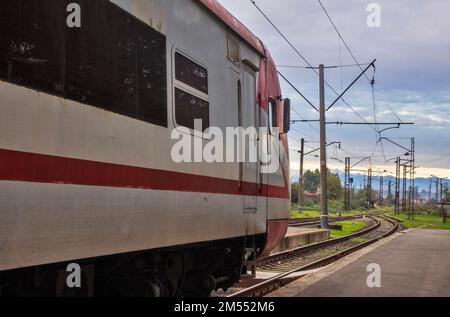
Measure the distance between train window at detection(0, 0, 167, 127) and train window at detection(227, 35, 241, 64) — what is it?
185 cm

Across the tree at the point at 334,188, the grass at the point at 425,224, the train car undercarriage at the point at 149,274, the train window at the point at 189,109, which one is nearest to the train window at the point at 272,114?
the train car undercarriage at the point at 149,274

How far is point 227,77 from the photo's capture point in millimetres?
6652

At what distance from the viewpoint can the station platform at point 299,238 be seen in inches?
742

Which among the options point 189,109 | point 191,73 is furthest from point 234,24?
point 189,109

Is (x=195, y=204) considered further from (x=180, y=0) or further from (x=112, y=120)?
(x=180, y=0)

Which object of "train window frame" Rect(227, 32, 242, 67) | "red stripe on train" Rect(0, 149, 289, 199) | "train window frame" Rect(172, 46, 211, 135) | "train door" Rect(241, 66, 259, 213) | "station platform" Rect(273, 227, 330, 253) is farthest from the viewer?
"station platform" Rect(273, 227, 330, 253)

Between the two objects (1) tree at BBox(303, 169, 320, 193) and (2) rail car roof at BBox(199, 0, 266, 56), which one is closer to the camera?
(2) rail car roof at BBox(199, 0, 266, 56)

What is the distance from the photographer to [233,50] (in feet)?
22.7

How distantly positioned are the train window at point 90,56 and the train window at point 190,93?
0.94ft

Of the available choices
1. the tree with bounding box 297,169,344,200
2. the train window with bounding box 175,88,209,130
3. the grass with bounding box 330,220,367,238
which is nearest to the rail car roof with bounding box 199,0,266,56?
the train window with bounding box 175,88,209,130

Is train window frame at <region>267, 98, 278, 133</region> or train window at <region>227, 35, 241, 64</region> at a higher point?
train window at <region>227, 35, 241, 64</region>

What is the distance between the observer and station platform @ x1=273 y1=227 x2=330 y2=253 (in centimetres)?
1886

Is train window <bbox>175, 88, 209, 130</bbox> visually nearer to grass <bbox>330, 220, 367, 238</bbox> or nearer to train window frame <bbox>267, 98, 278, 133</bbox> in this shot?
train window frame <bbox>267, 98, 278, 133</bbox>

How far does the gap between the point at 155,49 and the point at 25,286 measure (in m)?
2.24
